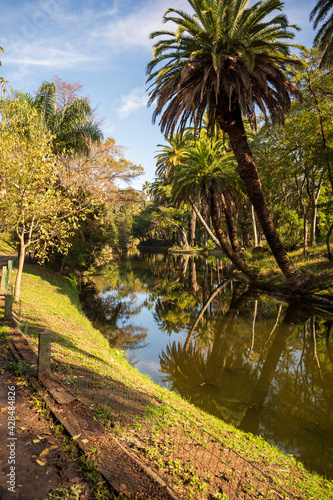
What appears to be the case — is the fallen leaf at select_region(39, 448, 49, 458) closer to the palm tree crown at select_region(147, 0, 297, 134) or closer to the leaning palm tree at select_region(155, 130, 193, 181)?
the palm tree crown at select_region(147, 0, 297, 134)

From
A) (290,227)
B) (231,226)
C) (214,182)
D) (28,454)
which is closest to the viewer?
(28,454)

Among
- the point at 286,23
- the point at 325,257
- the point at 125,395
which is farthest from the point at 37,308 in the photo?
the point at 325,257

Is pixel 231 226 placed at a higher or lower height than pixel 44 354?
higher

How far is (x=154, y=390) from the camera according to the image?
7.52 metres

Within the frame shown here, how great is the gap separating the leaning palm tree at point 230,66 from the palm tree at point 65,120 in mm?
9255

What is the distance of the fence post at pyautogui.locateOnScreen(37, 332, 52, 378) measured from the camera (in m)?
5.71

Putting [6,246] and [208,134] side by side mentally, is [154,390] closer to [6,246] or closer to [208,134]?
[208,134]

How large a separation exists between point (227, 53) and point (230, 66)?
2.02 ft

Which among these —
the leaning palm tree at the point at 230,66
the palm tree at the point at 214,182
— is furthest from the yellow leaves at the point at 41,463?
the palm tree at the point at 214,182

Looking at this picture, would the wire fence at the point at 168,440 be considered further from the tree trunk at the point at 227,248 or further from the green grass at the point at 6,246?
the green grass at the point at 6,246

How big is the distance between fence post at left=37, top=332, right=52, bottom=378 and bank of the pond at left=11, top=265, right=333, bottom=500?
153 cm

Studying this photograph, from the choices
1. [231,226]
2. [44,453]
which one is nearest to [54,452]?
[44,453]

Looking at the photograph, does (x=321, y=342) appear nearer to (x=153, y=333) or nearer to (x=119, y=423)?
(x=153, y=333)

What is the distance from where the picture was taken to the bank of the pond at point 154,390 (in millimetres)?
4789
